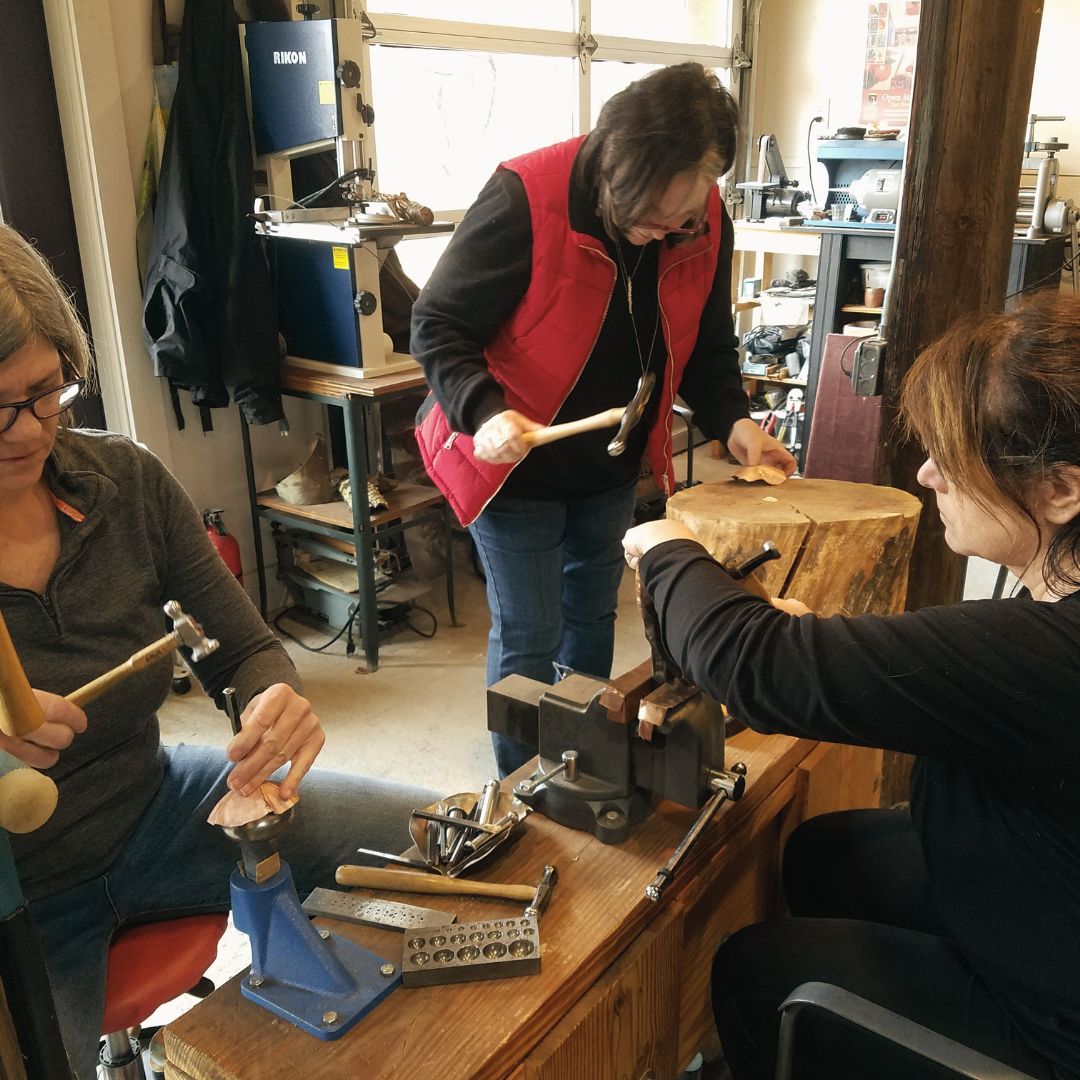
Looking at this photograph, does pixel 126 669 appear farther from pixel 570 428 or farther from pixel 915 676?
pixel 570 428

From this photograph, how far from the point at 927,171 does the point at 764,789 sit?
1.22 meters

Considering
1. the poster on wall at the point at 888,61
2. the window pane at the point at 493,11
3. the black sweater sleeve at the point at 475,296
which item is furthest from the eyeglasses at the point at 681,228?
the poster on wall at the point at 888,61

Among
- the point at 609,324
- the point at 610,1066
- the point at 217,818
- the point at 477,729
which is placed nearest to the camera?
the point at 217,818

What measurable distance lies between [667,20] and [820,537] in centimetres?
398

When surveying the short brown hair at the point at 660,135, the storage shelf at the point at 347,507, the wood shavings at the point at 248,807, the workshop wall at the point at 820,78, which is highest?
the workshop wall at the point at 820,78

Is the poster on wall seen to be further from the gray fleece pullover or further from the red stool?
the red stool

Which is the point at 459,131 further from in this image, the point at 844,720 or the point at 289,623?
the point at 844,720

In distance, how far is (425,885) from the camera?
40.7 inches

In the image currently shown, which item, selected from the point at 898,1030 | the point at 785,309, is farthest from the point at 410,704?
the point at 785,309

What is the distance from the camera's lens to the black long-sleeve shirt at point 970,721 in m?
0.89

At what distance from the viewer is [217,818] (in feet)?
2.88

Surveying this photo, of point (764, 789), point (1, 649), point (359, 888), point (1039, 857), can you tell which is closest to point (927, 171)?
Answer: point (764, 789)

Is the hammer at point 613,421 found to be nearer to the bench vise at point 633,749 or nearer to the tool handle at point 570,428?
the tool handle at point 570,428

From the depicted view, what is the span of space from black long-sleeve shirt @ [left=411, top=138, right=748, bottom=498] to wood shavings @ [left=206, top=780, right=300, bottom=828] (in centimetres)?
89
